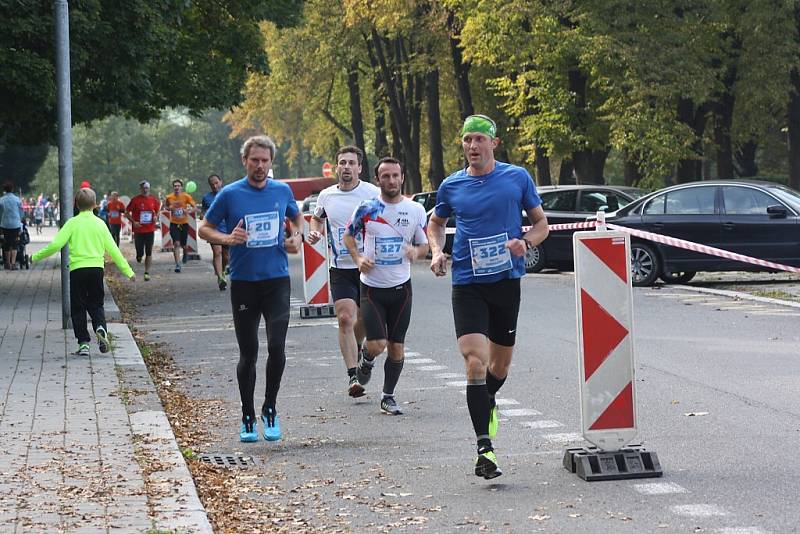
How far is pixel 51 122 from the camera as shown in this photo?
79.5ft

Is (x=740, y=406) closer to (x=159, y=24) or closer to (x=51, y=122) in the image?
(x=159, y=24)

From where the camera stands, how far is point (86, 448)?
8656 millimetres

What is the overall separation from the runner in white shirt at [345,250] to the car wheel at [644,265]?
36.1ft

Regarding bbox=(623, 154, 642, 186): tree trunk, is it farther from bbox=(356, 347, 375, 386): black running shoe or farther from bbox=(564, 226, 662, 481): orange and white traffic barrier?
bbox=(564, 226, 662, 481): orange and white traffic barrier

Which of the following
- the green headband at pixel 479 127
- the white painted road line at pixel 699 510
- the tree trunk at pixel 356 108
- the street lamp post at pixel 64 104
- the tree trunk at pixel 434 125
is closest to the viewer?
the white painted road line at pixel 699 510

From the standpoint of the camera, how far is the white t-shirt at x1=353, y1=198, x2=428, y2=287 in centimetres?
1055

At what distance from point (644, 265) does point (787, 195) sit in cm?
229

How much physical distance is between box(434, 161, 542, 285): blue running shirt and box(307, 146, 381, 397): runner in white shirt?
3099 mm

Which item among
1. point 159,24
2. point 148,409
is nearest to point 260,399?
point 148,409

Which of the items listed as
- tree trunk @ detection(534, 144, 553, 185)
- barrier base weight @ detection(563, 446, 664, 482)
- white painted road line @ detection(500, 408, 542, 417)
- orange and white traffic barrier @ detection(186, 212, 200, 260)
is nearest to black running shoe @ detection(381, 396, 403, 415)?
white painted road line @ detection(500, 408, 542, 417)

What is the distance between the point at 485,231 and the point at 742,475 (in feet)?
6.06

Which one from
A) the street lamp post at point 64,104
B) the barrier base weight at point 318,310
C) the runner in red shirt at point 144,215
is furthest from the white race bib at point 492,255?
the runner in red shirt at point 144,215

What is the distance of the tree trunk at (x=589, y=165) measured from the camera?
38500 mm

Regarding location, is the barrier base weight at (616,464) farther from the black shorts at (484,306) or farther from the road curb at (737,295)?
the road curb at (737,295)
